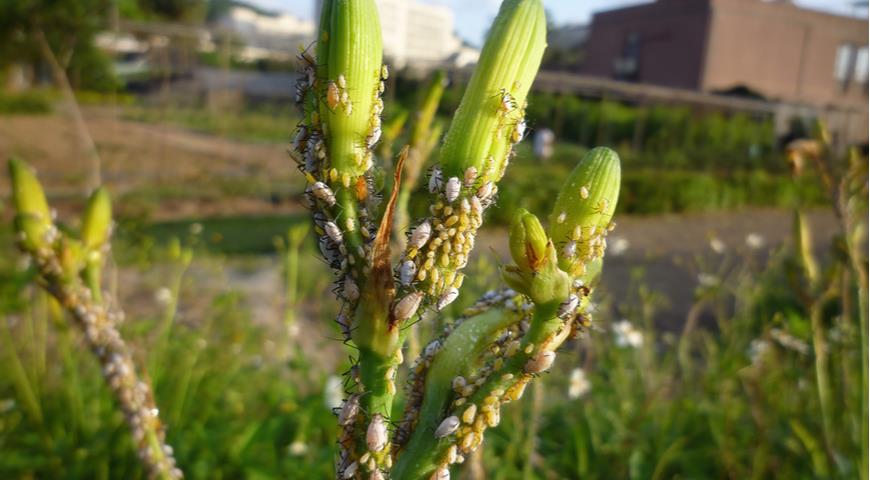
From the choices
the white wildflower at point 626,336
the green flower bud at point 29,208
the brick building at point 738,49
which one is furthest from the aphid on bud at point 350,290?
the brick building at point 738,49

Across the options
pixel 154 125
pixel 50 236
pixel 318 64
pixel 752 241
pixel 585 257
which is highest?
pixel 318 64

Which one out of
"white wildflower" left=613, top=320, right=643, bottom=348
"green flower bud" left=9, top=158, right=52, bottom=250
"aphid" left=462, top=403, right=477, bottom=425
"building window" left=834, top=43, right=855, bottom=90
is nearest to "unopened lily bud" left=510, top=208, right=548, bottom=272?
"aphid" left=462, top=403, right=477, bottom=425

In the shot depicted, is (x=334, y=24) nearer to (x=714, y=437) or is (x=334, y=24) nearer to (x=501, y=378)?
(x=501, y=378)

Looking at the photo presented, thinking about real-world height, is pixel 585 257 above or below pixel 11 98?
above

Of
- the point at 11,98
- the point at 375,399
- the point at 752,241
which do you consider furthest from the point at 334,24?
the point at 11,98

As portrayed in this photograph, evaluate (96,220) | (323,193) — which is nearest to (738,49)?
(96,220)

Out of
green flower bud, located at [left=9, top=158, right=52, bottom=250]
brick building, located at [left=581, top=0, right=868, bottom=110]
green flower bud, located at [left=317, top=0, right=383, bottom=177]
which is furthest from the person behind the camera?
brick building, located at [left=581, top=0, right=868, bottom=110]

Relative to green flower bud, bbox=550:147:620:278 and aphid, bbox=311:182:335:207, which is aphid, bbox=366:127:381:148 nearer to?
aphid, bbox=311:182:335:207
